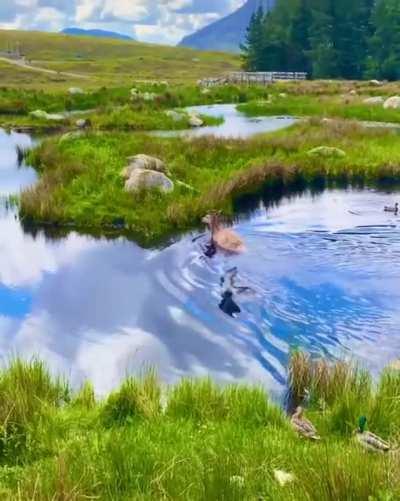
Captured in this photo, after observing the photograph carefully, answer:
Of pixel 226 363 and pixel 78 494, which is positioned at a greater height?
pixel 78 494

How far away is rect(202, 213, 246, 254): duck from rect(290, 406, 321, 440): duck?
10.6m

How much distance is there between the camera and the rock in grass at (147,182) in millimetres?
25623

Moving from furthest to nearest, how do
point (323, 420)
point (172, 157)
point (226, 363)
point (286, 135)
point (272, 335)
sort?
1. point (286, 135)
2. point (172, 157)
3. point (272, 335)
4. point (226, 363)
5. point (323, 420)

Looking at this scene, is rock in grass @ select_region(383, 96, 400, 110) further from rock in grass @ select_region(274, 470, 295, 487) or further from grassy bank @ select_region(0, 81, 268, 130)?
rock in grass @ select_region(274, 470, 295, 487)

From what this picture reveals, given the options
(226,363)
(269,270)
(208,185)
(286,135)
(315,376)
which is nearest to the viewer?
(315,376)

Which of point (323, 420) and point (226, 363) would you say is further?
point (226, 363)

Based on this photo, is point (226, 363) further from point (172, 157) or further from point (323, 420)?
point (172, 157)

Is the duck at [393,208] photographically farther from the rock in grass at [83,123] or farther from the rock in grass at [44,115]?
the rock in grass at [44,115]

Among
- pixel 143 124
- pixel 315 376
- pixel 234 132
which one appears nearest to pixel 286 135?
pixel 234 132

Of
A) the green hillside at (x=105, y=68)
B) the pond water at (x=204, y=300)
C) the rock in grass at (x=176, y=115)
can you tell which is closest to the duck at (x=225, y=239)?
the pond water at (x=204, y=300)

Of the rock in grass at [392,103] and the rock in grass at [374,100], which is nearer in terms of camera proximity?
the rock in grass at [392,103]

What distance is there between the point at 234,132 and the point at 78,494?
40700 mm

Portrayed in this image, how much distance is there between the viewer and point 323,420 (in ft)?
31.7

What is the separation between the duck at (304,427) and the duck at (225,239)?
34.9ft
